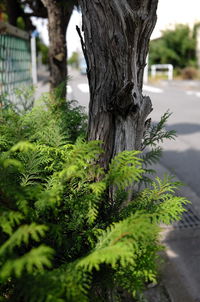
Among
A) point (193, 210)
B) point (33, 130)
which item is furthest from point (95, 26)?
point (193, 210)

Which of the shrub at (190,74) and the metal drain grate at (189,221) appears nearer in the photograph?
the metal drain grate at (189,221)

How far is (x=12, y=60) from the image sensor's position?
4906 millimetres

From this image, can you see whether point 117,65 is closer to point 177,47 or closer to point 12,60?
point 12,60

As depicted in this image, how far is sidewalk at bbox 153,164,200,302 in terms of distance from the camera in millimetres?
2404

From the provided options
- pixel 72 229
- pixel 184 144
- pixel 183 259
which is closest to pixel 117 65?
pixel 72 229

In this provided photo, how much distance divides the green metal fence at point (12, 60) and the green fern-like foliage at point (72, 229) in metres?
2.35

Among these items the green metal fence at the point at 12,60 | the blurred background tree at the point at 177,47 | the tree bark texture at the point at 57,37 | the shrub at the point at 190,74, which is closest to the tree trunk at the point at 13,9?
the green metal fence at the point at 12,60

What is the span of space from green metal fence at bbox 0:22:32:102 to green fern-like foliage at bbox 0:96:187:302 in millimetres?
2350

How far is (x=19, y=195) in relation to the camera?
4.24 feet

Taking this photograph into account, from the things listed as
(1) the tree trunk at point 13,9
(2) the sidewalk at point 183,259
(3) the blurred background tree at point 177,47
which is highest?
(3) the blurred background tree at point 177,47

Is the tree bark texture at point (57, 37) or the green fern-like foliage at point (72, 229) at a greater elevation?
the tree bark texture at point (57, 37)

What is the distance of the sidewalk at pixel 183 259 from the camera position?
2.40m

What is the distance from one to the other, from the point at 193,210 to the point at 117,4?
261cm

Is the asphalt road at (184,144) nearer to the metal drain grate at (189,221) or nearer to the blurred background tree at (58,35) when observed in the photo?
the blurred background tree at (58,35)
